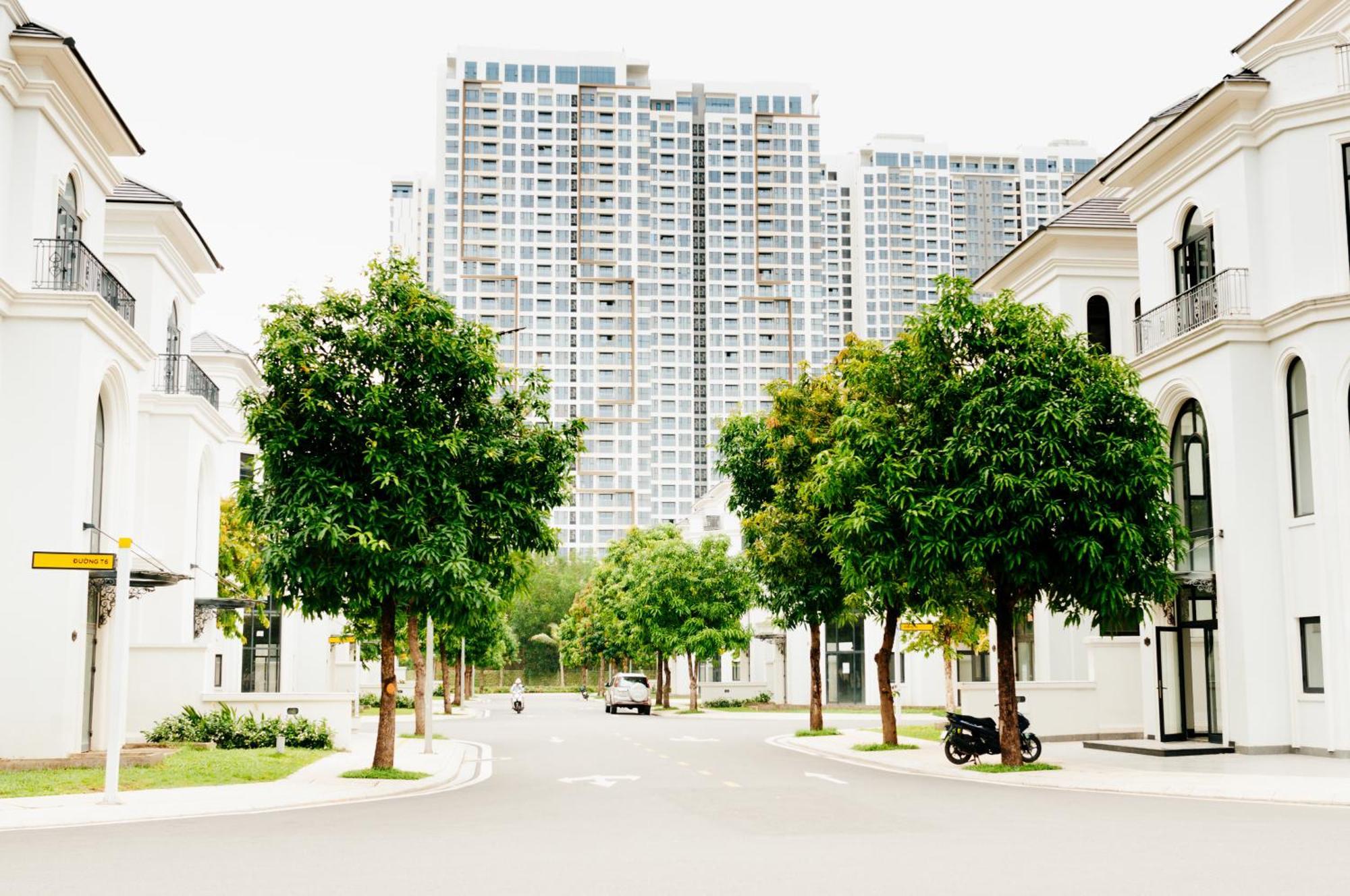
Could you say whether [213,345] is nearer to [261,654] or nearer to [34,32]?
[261,654]

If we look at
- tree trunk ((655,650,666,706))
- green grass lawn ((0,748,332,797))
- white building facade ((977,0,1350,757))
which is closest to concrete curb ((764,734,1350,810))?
white building facade ((977,0,1350,757))

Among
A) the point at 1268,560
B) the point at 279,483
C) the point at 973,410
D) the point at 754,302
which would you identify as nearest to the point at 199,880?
the point at 279,483

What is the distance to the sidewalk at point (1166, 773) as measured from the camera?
651 inches

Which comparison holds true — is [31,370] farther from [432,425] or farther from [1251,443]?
[1251,443]

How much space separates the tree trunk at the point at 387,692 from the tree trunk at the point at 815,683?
13619mm

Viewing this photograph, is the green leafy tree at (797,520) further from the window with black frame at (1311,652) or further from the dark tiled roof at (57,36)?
the dark tiled roof at (57,36)

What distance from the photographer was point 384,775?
2008 cm

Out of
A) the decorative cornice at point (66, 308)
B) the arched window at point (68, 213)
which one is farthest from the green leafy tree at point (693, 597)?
the decorative cornice at point (66, 308)

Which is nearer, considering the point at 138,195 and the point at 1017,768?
the point at 1017,768

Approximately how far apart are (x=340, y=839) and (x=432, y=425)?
8.28 meters

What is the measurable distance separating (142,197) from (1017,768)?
21550 millimetres

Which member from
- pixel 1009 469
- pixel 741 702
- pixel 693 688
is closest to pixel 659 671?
pixel 693 688

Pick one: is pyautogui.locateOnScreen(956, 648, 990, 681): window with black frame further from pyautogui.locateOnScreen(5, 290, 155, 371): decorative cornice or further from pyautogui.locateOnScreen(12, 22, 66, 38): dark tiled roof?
pyautogui.locateOnScreen(12, 22, 66, 38): dark tiled roof

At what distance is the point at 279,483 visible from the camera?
19.3 meters
